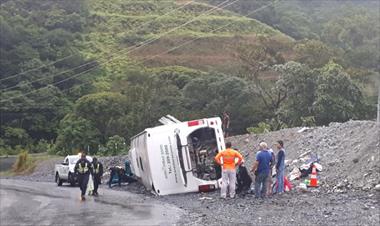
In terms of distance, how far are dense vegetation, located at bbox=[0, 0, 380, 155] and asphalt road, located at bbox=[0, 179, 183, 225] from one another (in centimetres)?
2156

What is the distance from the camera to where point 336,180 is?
20.2 m

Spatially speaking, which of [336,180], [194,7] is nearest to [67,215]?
[336,180]

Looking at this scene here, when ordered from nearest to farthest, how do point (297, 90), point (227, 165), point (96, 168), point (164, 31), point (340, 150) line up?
point (227, 165) → point (96, 168) → point (340, 150) → point (297, 90) → point (164, 31)

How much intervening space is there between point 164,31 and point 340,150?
262 ft

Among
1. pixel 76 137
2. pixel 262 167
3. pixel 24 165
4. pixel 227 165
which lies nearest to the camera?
pixel 262 167

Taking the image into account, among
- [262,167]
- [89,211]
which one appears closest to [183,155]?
[262,167]

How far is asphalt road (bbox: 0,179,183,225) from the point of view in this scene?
15.1 meters

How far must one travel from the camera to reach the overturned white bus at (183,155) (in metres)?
20.8

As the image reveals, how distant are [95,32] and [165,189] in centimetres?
7854

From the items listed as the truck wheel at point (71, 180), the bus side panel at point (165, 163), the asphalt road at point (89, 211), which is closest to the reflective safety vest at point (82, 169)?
the asphalt road at point (89, 211)

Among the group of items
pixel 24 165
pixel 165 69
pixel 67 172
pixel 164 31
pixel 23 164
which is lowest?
pixel 67 172

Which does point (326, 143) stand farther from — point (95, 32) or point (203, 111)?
point (95, 32)

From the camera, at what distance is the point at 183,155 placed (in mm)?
20734

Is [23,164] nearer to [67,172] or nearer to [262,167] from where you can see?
[67,172]
